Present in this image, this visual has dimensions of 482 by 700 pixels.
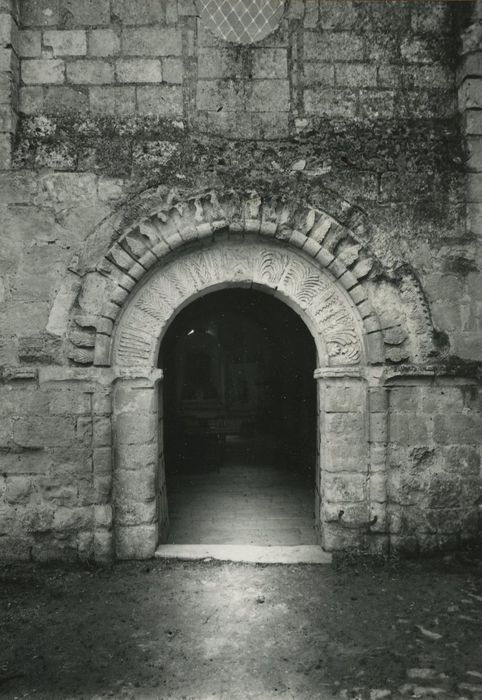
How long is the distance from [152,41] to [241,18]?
2.67 feet

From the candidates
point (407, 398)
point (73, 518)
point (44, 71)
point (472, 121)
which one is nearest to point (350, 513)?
point (407, 398)

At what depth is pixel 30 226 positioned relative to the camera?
4074mm

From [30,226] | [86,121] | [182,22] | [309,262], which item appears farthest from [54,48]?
[309,262]

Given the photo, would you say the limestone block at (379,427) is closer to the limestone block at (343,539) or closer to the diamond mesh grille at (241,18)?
the limestone block at (343,539)

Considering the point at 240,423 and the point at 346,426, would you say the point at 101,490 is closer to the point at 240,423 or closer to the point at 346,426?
the point at 346,426

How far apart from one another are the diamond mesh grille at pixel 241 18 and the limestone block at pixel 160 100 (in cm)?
71

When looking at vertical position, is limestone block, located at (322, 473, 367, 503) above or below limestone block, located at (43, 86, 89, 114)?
below

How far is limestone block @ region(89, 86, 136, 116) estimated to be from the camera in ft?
13.5

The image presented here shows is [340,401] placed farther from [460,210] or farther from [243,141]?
[243,141]

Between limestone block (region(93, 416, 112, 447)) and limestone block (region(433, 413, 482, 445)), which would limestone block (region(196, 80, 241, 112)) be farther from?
limestone block (region(433, 413, 482, 445))

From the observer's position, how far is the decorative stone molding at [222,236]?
4.03m

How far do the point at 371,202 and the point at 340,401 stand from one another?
1.65 meters

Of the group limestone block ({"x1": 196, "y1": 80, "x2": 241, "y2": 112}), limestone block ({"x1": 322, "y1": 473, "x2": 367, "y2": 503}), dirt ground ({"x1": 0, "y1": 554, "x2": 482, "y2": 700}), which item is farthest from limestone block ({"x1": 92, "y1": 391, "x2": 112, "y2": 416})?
limestone block ({"x1": 196, "y1": 80, "x2": 241, "y2": 112})

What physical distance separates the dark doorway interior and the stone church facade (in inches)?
43.4
